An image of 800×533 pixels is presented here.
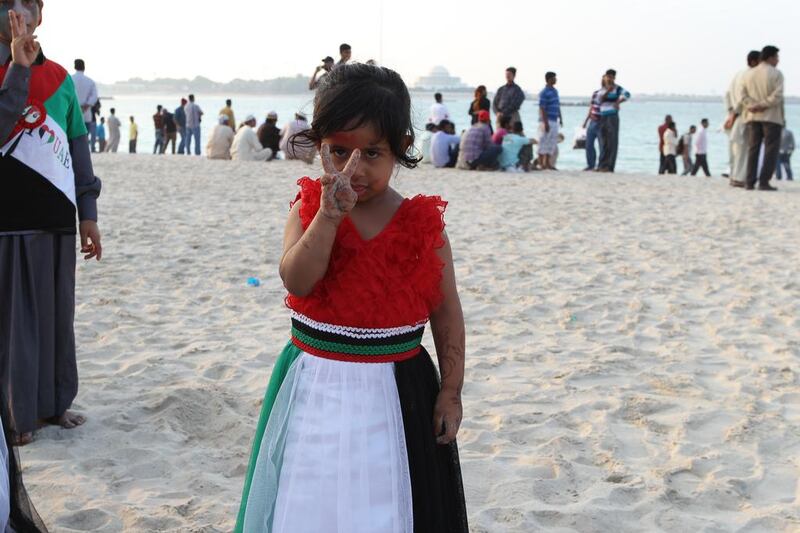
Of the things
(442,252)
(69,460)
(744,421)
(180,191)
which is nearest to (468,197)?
(180,191)

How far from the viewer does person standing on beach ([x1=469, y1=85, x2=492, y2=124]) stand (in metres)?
15.0

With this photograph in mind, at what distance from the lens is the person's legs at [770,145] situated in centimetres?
1169

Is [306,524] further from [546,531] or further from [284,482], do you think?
[546,531]

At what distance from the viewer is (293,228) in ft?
6.70

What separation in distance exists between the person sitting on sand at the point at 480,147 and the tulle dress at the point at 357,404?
498 inches

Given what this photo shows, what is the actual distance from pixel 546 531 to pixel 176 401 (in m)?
1.86

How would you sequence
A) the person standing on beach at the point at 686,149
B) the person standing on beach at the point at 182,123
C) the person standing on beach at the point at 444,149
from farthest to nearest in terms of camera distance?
the person standing on beach at the point at 182,123
the person standing on beach at the point at 686,149
the person standing on beach at the point at 444,149

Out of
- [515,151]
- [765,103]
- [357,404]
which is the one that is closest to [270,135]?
[515,151]

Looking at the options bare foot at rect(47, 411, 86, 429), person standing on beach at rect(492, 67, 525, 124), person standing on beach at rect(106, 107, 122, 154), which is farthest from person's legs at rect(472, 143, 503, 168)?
person standing on beach at rect(106, 107, 122, 154)

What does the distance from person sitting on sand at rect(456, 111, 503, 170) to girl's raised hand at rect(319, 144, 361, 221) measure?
1280 cm

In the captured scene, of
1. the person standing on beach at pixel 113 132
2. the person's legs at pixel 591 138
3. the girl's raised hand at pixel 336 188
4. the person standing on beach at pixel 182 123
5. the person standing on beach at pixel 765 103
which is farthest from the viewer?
the person standing on beach at pixel 113 132

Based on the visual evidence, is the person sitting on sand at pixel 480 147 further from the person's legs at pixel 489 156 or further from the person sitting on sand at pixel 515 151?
the person sitting on sand at pixel 515 151

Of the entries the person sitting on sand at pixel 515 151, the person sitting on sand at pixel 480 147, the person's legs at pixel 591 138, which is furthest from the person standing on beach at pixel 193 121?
the person's legs at pixel 591 138

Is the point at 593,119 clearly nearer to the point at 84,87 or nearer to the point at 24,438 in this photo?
the point at 84,87
